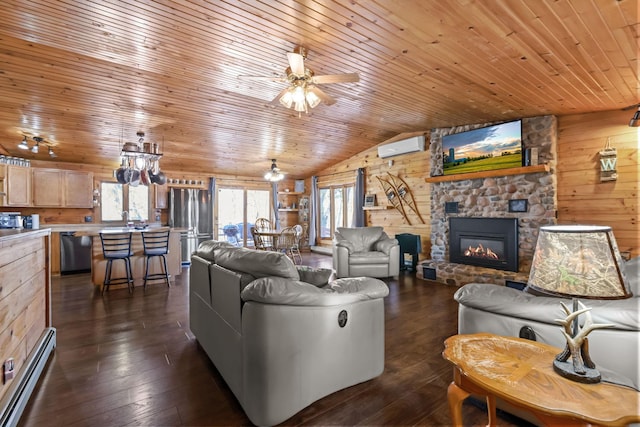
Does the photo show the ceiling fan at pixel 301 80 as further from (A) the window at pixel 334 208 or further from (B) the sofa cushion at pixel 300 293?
(A) the window at pixel 334 208

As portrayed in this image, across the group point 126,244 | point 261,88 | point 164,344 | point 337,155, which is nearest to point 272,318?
point 164,344

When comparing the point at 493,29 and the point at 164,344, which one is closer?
the point at 493,29

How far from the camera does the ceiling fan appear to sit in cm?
281

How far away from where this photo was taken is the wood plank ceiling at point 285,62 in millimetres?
2461

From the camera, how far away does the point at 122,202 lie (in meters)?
7.27

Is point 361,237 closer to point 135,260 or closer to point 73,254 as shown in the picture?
point 135,260

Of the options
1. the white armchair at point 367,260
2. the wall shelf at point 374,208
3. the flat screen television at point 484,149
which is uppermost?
the flat screen television at point 484,149

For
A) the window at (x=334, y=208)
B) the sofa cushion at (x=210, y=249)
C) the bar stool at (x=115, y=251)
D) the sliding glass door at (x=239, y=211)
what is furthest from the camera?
the sliding glass door at (x=239, y=211)

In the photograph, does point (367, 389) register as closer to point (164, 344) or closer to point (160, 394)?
point (160, 394)

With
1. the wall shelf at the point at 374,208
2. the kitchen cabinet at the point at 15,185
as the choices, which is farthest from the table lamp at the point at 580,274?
the kitchen cabinet at the point at 15,185

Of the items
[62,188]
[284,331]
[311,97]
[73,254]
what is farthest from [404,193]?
[62,188]

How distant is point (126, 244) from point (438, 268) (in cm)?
511

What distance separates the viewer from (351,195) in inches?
335

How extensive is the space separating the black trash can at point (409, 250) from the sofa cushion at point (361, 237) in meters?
0.62
